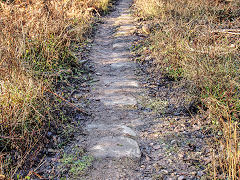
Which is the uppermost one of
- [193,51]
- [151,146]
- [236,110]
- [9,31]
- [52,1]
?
[52,1]

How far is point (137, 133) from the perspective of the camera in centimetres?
302

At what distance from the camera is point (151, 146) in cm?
277

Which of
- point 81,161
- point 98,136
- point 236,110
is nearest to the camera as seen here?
point 81,161

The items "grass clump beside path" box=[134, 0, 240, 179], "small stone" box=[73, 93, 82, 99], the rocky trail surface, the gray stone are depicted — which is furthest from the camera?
"small stone" box=[73, 93, 82, 99]

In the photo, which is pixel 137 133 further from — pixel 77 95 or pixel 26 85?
pixel 26 85

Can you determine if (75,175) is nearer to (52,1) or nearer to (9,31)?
(9,31)

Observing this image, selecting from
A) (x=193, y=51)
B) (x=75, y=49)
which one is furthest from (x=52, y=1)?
(x=193, y=51)

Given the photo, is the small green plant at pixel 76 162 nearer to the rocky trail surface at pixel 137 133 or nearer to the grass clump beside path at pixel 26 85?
the rocky trail surface at pixel 137 133

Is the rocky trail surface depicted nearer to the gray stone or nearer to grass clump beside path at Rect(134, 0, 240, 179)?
the gray stone

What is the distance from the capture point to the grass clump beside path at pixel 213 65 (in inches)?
86.6

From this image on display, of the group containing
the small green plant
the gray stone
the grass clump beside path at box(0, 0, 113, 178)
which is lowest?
the small green plant

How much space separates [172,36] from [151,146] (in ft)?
7.95

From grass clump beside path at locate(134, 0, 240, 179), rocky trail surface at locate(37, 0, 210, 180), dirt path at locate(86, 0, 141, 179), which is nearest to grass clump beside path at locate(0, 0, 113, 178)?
rocky trail surface at locate(37, 0, 210, 180)

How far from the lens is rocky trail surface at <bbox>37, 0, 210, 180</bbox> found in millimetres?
2375
